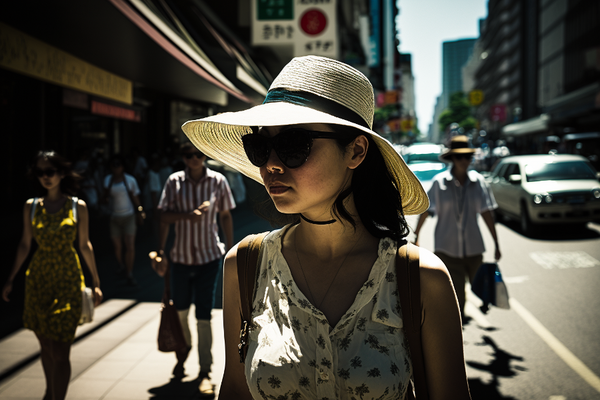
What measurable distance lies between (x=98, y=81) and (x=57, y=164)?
698cm

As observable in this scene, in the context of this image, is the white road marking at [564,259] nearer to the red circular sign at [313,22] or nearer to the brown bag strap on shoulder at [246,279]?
the red circular sign at [313,22]

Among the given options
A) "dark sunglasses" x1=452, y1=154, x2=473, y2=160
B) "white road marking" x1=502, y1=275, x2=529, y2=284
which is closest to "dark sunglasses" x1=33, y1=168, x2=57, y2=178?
"dark sunglasses" x1=452, y1=154, x2=473, y2=160

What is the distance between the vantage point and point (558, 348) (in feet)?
16.6

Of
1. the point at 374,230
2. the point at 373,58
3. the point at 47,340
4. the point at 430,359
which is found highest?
the point at 373,58

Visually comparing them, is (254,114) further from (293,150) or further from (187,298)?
(187,298)

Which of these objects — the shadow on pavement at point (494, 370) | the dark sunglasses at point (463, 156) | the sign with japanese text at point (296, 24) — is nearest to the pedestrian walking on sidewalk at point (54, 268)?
the shadow on pavement at point (494, 370)

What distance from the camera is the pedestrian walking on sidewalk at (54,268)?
370 centimetres

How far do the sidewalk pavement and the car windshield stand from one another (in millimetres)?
9420

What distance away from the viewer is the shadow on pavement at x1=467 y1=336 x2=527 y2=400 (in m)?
4.14

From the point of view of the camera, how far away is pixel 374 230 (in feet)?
5.54

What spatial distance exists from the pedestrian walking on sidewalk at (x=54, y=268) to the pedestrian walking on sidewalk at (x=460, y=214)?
10.6ft

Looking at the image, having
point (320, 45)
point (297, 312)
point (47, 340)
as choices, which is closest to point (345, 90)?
point (297, 312)

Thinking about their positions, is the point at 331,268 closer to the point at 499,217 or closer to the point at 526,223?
the point at 526,223

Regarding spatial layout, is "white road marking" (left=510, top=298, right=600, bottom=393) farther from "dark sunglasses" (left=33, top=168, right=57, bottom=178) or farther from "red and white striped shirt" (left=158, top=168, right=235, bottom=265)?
"dark sunglasses" (left=33, top=168, right=57, bottom=178)
